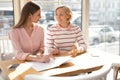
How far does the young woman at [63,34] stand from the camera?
1.97 m

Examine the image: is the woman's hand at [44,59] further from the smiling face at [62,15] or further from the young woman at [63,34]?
the smiling face at [62,15]

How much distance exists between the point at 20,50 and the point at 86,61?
2.02ft

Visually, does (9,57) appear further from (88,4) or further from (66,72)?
(88,4)

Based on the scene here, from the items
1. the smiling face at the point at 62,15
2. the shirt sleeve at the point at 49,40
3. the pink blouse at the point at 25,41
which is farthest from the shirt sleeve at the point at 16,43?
the smiling face at the point at 62,15

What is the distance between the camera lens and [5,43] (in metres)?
2.67

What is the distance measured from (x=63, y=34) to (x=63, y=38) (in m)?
0.04

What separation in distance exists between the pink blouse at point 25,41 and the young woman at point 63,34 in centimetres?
14

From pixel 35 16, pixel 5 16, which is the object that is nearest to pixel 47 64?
pixel 35 16

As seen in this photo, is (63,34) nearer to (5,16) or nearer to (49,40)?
(49,40)

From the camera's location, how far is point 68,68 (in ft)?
4.54

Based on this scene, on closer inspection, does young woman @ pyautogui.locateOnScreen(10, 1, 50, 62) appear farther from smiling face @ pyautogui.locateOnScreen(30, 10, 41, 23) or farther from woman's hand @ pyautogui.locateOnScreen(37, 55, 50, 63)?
woman's hand @ pyautogui.locateOnScreen(37, 55, 50, 63)

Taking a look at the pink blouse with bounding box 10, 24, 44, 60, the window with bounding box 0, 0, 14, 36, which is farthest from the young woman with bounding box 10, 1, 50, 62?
the window with bounding box 0, 0, 14, 36

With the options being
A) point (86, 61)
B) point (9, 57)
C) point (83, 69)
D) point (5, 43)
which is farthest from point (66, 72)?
point (5, 43)

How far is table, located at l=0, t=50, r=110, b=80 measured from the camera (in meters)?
1.26
